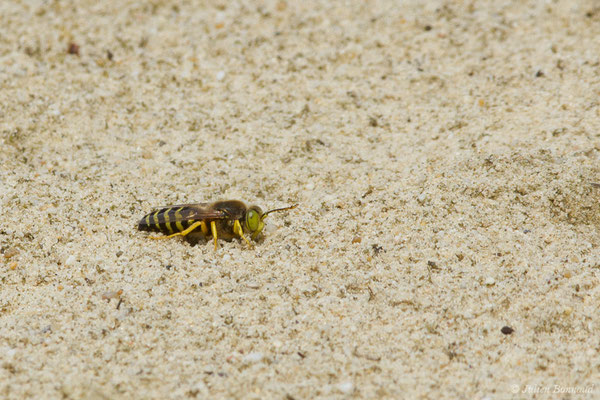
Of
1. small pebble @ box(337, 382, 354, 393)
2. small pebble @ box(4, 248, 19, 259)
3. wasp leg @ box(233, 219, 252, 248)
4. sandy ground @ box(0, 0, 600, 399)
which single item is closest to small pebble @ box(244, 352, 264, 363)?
sandy ground @ box(0, 0, 600, 399)

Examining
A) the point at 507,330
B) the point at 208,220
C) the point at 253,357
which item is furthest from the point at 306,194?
the point at 507,330

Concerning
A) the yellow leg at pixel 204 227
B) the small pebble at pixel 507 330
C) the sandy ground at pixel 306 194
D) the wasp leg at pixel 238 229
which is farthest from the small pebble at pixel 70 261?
the small pebble at pixel 507 330

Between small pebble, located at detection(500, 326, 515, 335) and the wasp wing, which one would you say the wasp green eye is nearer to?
the wasp wing

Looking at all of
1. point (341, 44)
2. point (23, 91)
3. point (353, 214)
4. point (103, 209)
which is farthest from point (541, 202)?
point (23, 91)

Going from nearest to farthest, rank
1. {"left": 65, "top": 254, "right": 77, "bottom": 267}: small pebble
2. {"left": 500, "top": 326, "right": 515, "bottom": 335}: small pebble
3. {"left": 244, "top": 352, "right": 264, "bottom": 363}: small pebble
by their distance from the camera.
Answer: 1. {"left": 244, "top": 352, "right": 264, "bottom": 363}: small pebble
2. {"left": 500, "top": 326, "right": 515, "bottom": 335}: small pebble
3. {"left": 65, "top": 254, "right": 77, "bottom": 267}: small pebble

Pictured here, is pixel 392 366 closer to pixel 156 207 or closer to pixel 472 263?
pixel 472 263

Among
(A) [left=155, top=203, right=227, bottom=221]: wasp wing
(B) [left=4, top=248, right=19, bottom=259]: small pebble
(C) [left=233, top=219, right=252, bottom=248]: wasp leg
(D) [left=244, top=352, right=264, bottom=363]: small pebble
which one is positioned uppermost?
(B) [left=4, top=248, right=19, bottom=259]: small pebble

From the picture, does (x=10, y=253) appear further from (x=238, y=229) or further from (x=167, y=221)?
(x=238, y=229)
